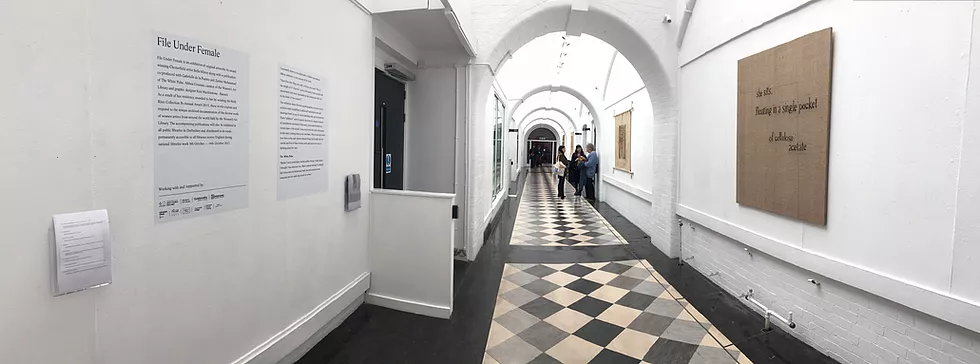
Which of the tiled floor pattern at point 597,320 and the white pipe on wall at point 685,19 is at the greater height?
the white pipe on wall at point 685,19

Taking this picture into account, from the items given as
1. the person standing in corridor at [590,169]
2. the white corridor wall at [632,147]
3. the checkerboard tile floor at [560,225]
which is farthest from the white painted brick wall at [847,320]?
the person standing in corridor at [590,169]

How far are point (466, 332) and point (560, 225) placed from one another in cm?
474

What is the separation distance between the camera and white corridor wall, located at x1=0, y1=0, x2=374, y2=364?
3.79 ft

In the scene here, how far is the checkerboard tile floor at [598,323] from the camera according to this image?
2680mm

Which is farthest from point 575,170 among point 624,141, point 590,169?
point 624,141

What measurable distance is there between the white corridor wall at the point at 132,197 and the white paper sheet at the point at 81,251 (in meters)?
0.03

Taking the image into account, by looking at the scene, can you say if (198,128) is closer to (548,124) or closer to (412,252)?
(412,252)

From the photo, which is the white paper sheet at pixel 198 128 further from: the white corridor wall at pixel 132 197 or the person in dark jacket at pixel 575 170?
the person in dark jacket at pixel 575 170

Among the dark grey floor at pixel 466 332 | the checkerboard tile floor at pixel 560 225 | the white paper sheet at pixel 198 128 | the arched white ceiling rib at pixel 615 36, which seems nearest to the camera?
the white paper sheet at pixel 198 128

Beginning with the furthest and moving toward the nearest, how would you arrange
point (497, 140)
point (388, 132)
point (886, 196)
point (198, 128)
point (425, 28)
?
1. point (497, 140)
2. point (388, 132)
3. point (425, 28)
4. point (886, 196)
5. point (198, 128)

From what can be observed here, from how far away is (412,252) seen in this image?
10.5 feet

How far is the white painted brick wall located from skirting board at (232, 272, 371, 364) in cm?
343

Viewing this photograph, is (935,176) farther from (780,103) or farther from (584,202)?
(584,202)

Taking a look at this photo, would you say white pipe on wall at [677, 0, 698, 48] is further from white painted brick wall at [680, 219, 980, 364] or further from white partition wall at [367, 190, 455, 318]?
white partition wall at [367, 190, 455, 318]
